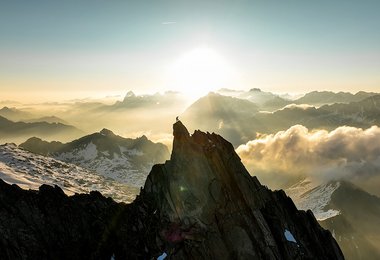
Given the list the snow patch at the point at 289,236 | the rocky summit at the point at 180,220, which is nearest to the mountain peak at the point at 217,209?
the rocky summit at the point at 180,220

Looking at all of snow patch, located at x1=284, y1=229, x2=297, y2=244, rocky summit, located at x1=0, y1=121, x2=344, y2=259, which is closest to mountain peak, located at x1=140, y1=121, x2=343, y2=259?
rocky summit, located at x1=0, y1=121, x2=344, y2=259

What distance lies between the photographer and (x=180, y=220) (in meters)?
73.5

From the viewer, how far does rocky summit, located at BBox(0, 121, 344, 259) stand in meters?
72.5

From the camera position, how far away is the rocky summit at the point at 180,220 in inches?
2854

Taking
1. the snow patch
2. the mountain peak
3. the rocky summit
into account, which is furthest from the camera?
the snow patch

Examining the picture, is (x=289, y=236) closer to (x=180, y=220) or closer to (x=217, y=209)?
(x=217, y=209)

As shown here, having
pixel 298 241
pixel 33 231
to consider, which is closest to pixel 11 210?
pixel 33 231

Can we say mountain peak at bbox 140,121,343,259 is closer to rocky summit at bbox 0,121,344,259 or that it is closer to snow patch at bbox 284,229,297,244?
rocky summit at bbox 0,121,344,259

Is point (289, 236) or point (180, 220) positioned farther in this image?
point (289, 236)

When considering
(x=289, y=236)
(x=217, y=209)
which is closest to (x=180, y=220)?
(x=217, y=209)

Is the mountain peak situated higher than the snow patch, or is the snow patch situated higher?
the mountain peak

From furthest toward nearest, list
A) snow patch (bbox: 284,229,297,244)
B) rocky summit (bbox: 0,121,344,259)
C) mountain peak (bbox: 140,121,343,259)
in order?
snow patch (bbox: 284,229,297,244) < rocky summit (bbox: 0,121,344,259) < mountain peak (bbox: 140,121,343,259)

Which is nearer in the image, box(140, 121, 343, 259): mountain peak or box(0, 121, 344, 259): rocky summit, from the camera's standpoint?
box(140, 121, 343, 259): mountain peak

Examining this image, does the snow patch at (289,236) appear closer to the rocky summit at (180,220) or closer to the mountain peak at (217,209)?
the rocky summit at (180,220)
